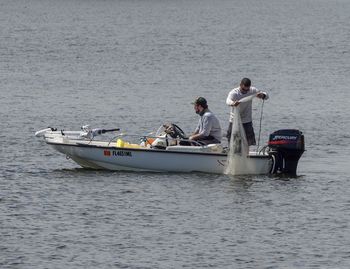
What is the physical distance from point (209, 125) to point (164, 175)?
1.58 meters

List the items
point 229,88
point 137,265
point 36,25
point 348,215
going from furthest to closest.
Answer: point 36,25 < point 229,88 < point 348,215 < point 137,265

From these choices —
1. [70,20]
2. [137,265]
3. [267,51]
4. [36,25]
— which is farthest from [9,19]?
[137,265]

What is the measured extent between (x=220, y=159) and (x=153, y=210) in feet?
10.6

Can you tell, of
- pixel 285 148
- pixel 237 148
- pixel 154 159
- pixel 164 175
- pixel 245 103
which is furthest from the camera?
pixel 164 175

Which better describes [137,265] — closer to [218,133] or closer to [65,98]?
[218,133]

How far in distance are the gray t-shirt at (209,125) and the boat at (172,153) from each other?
0.29 meters

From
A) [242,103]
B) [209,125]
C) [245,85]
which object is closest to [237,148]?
[209,125]

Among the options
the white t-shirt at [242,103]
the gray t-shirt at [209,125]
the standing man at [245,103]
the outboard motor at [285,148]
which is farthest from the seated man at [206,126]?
the outboard motor at [285,148]

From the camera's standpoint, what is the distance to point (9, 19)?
11506cm

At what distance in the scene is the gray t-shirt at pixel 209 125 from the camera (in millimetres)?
28391

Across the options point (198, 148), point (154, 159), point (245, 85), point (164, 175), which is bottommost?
point (164, 175)

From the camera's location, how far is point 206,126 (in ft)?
93.5

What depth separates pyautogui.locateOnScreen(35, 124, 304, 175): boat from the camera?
28531mm

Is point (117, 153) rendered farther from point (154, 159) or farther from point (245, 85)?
point (245, 85)
